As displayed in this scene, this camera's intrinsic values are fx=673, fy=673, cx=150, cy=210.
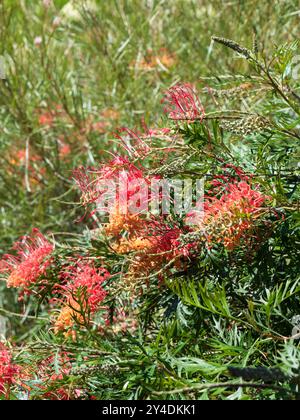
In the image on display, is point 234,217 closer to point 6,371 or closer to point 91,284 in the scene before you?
point 91,284

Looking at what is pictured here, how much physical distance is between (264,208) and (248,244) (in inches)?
2.5

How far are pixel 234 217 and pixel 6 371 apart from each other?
42 cm

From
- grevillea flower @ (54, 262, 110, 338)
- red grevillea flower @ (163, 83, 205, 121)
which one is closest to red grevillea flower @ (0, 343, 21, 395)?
grevillea flower @ (54, 262, 110, 338)

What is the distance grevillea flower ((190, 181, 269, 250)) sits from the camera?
0.92 meters

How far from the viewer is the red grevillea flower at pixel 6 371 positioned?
40.0 inches

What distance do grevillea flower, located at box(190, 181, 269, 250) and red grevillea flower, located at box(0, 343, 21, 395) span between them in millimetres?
360

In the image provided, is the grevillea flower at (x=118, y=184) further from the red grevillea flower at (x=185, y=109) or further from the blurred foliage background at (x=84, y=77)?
the blurred foliage background at (x=84, y=77)

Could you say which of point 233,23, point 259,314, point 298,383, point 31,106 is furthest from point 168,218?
point 233,23

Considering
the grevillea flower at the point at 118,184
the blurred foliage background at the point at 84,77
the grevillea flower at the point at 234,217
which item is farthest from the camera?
the blurred foliage background at the point at 84,77

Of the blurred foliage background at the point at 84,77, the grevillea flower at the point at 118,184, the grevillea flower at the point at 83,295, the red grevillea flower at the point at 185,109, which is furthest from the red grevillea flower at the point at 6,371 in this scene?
the blurred foliage background at the point at 84,77

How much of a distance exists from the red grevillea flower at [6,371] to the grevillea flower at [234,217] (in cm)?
36

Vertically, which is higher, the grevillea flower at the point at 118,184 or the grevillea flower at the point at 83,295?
the grevillea flower at the point at 118,184

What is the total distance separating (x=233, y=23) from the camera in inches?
86.0

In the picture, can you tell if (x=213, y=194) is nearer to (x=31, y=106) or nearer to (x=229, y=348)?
(x=229, y=348)
